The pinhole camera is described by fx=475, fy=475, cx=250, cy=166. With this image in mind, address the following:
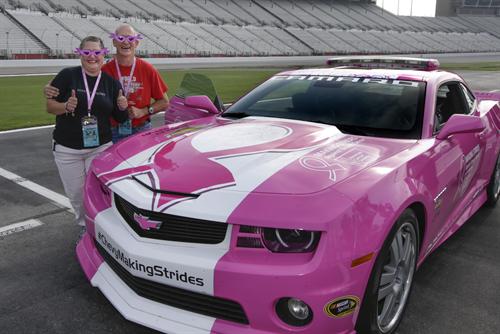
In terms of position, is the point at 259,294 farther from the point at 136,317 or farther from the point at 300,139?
the point at 300,139

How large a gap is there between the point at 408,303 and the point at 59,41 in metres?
34.3

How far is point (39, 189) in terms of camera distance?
16.9 feet

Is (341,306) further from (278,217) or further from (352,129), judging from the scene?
(352,129)

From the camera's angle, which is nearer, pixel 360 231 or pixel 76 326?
pixel 360 231

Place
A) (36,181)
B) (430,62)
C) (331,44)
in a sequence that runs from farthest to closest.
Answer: (331,44), (36,181), (430,62)

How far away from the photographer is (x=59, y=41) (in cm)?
3266

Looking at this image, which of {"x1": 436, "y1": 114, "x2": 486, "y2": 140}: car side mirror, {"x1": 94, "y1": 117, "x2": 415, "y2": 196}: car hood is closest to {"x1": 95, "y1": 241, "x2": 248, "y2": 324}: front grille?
{"x1": 94, "y1": 117, "x2": 415, "y2": 196}: car hood

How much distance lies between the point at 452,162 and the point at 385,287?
1.23 metres

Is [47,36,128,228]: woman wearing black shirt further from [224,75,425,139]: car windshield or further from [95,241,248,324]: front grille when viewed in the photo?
[95,241,248,324]: front grille

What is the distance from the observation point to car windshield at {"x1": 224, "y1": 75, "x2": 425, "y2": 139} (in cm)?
334

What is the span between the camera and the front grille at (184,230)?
2.22 meters

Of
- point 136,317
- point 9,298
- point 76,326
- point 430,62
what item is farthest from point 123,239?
point 430,62

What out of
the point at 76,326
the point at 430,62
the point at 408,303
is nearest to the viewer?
the point at 76,326

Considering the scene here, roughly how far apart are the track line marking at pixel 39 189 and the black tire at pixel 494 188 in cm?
416
